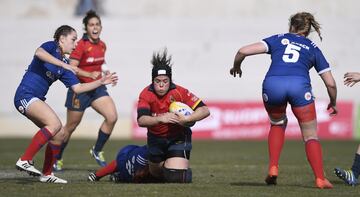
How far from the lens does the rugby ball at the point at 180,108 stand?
998 centimetres

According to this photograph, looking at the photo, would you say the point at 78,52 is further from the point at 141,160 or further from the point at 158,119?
the point at 158,119

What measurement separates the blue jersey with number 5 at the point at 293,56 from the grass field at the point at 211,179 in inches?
55.7

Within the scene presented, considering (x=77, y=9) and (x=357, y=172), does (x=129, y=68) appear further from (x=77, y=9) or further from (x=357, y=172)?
(x=357, y=172)

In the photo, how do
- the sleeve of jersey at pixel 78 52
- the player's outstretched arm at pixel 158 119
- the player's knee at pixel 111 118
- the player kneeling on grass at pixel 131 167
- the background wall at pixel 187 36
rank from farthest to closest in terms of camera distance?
the background wall at pixel 187 36, the player's knee at pixel 111 118, the sleeve of jersey at pixel 78 52, the player kneeling on grass at pixel 131 167, the player's outstretched arm at pixel 158 119

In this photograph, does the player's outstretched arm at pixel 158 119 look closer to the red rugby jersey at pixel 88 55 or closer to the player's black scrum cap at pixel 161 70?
the player's black scrum cap at pixel 161 70

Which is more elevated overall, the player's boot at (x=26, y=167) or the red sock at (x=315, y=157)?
the red sock at (x=315, y=157)

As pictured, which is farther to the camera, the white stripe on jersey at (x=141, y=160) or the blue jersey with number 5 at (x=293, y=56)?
the white stripe on jersey at (x=141, y=160)

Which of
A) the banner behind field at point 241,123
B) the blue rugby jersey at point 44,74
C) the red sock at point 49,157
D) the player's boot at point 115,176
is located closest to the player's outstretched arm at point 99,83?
the blue rugby jersey at point 44,74

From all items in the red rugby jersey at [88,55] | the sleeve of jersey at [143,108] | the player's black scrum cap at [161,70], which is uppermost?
the red rugby jersey at [88,55]

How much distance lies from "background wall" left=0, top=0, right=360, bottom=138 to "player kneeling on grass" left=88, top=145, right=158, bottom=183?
1928cm

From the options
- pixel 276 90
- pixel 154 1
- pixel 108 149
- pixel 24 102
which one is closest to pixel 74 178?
pixel 24 102

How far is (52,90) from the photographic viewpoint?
98.8 feet

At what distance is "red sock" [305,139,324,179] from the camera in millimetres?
9633

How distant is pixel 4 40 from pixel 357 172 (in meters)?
22.6
